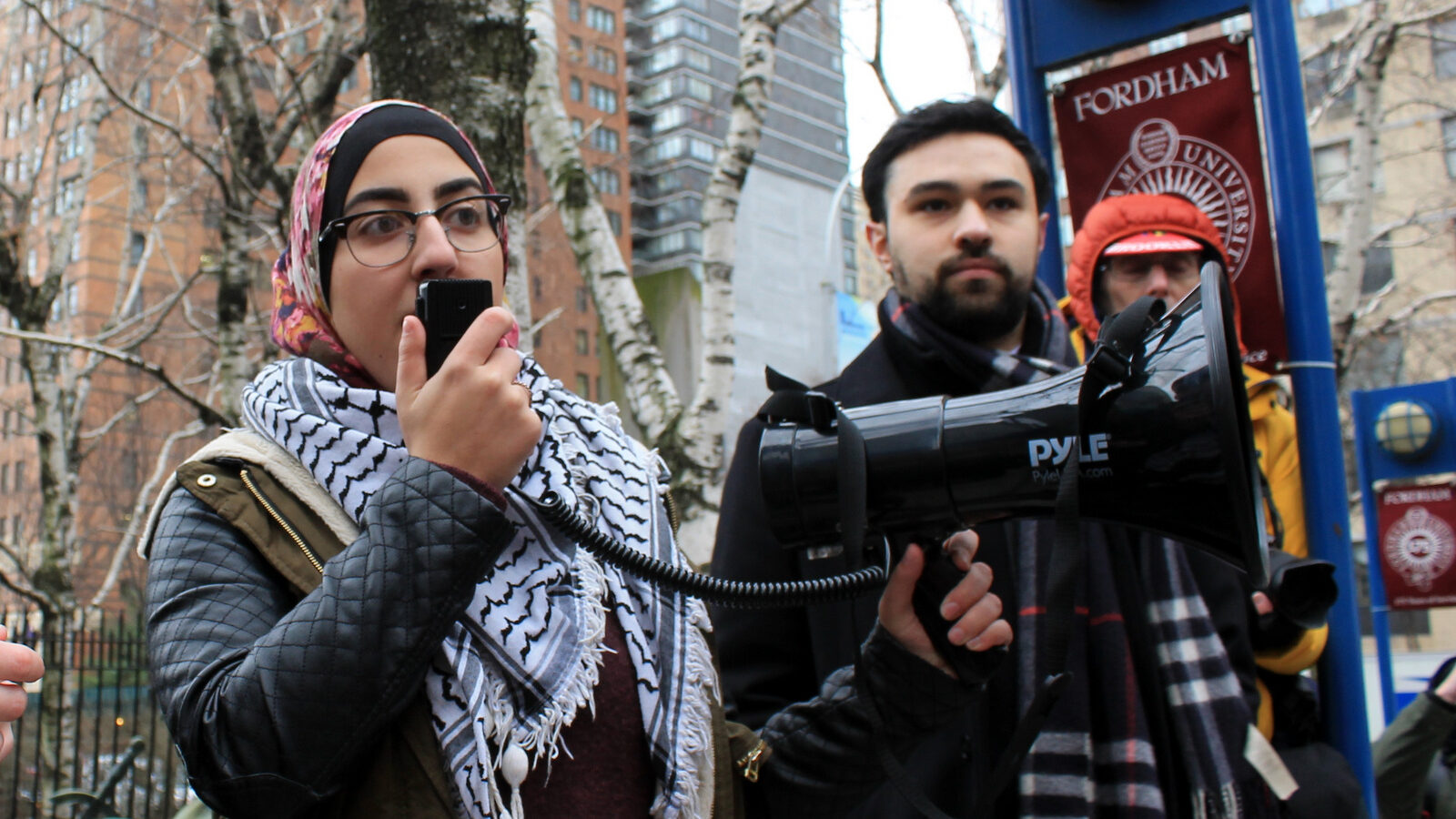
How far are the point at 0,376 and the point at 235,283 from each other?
117 feet

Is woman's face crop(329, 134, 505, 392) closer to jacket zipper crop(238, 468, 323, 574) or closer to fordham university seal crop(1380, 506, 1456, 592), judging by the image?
jacket zipper crop(238, 468, 323, 574)

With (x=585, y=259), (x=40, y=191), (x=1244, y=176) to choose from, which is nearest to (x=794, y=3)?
(x=585, y=259)

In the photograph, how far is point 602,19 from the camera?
56.3 meters

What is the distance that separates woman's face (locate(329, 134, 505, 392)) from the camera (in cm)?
156

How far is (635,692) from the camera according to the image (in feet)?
5.12

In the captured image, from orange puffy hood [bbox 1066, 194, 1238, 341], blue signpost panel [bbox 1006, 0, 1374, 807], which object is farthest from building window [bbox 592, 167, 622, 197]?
orange puffy hood [bbox 1066, 194, 1238, 341]

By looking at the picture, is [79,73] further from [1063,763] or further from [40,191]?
[1063,763]

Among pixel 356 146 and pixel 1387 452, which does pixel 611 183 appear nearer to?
pixel 1387 452

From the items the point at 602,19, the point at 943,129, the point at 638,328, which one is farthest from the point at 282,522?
the point at 602,19

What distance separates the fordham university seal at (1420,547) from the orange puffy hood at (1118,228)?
506 centimetres

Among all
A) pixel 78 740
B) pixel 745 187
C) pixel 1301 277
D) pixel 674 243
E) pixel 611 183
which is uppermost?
pixel 611 183

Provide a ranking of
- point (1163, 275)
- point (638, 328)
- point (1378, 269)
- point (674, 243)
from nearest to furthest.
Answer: point (1163, 275) < point (638, 328) < point (1378, 269) < point (674, 243)

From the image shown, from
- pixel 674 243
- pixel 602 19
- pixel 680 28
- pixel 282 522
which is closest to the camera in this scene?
pixel 282 522

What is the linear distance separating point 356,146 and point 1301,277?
2522 millimetres
